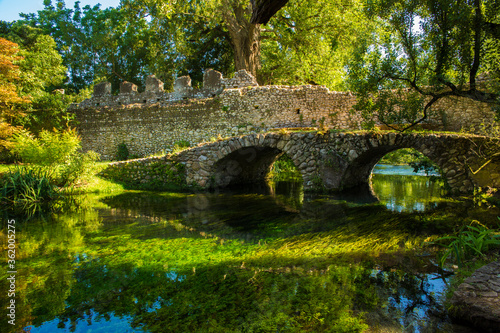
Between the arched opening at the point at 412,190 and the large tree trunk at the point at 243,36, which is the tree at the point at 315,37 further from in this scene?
the arched opening at the point at 412,190

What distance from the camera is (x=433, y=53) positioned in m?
7.35

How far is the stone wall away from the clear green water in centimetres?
620

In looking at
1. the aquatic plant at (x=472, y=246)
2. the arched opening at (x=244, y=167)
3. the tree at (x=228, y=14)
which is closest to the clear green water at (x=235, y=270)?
the aquatic plant at (x=472, y=246)

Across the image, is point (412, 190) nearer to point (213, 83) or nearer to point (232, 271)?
point (232, 271)

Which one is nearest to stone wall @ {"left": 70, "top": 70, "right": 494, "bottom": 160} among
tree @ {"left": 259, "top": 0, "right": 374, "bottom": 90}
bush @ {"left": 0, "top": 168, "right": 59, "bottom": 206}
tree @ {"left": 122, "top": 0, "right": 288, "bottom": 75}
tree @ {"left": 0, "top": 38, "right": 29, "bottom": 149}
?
tree @ {"left": 122, "top": 0, "right": 288, "bottom": 75}

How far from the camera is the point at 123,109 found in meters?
18.0

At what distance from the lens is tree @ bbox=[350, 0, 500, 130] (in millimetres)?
6324

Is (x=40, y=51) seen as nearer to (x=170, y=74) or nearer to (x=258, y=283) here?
(x=170, y=74)

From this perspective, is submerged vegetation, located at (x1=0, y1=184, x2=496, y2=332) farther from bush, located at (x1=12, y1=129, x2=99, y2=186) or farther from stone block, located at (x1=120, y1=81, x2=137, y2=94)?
stone block, located at (x1=120, y1=81, x2=137, y2=94)

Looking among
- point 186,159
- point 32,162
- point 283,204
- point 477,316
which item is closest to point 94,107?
point 32,162

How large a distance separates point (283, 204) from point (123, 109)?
40.5ft

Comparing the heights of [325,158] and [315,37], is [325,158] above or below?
below

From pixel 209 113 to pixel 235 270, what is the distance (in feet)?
40.9

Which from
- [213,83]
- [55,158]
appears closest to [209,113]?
[213,83]
